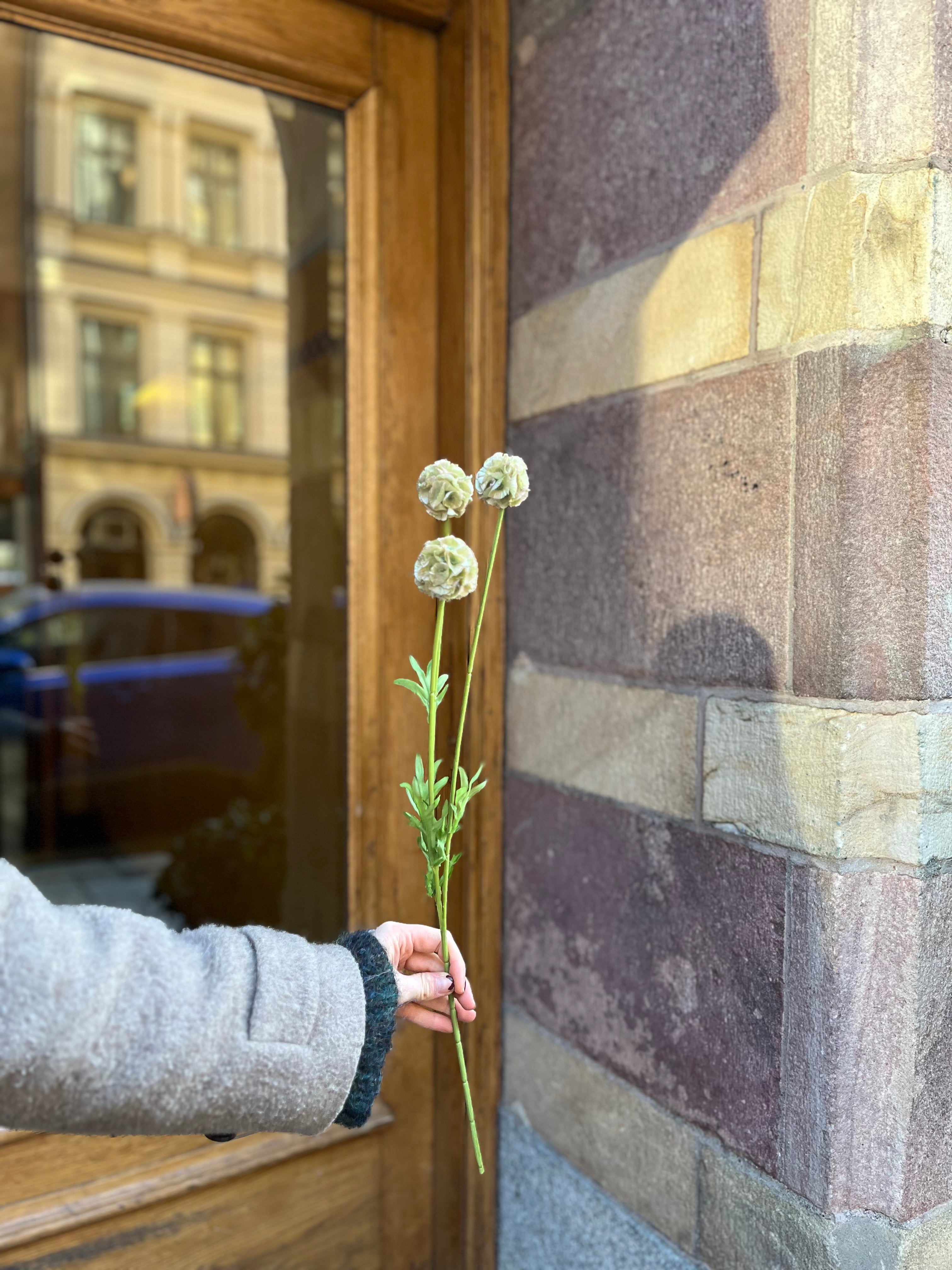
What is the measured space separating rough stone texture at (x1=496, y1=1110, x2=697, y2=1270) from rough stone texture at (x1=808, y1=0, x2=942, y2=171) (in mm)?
1523

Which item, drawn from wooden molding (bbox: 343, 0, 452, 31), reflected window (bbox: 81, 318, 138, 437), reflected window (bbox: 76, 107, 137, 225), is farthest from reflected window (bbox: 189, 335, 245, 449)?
wooden molding (bbox: 343, 0, 452, 31)

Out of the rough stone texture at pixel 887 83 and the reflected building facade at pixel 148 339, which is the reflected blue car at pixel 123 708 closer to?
the reflected building facade at pixel 148 339

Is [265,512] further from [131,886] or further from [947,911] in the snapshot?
[947,911]

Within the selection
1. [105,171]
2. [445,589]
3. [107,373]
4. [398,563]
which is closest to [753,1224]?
[445,589]

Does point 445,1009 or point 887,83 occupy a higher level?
point 887,83

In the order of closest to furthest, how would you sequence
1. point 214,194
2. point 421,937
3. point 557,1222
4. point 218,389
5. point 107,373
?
1. point 421,937
2. point 557,1222
3. point 214,194
4. point 107,373
5. point 218,389

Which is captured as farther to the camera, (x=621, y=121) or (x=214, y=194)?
(x=214, y=194)

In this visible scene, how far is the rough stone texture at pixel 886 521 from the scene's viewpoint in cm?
101

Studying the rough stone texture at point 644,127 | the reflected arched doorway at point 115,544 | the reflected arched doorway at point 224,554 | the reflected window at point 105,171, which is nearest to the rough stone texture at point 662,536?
the rough stone texture at point 644,127

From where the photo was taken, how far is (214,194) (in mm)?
9148

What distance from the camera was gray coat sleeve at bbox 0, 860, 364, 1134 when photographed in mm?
675

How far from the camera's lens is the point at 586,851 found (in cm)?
146

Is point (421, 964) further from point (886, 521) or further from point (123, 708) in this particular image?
point (123, 708)

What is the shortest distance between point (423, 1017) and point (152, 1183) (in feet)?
2.76
